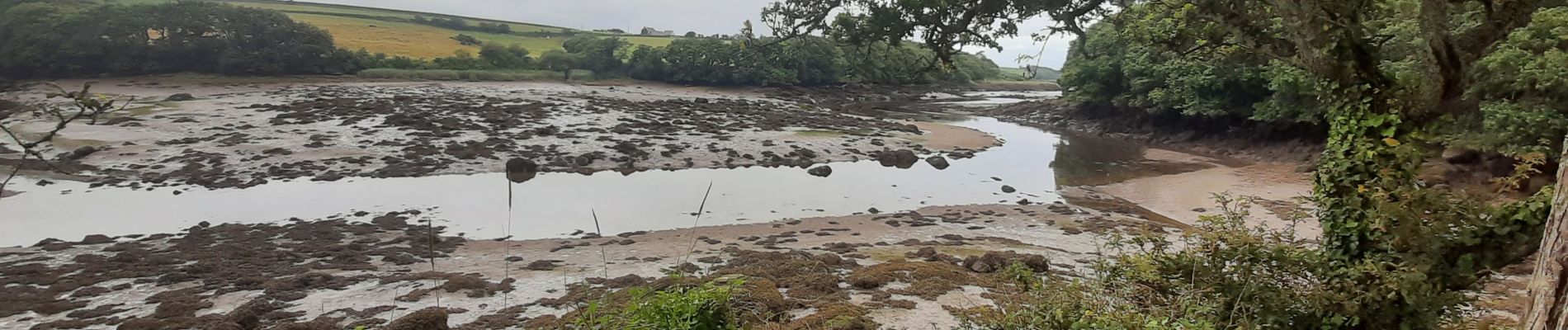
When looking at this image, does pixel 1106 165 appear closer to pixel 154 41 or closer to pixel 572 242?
pixel 572 242

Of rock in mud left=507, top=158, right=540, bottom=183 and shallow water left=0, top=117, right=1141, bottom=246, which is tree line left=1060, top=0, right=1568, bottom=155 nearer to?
shallow water left=0, top=117, right=1141, bottom=246

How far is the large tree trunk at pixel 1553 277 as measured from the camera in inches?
124

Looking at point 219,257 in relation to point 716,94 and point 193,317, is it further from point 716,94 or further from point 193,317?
point 716,94

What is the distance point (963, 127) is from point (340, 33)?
55.2 m

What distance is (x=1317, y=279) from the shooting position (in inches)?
235

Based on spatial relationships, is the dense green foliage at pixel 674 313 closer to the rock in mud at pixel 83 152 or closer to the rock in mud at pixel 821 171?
the rock in mud at pixel 821 171

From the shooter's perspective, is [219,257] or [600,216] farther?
[600,216]

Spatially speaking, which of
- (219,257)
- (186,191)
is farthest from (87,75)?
(219,257)

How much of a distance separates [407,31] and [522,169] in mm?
60377

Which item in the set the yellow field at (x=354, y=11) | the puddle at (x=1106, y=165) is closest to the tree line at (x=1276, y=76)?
the puddle at (x=1106, y=165)

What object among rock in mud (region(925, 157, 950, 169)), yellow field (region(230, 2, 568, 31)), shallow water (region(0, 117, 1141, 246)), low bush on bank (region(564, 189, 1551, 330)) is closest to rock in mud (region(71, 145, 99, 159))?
shallow water (region(0, 117, 1141, 246))

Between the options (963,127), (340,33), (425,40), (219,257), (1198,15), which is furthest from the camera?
(425,40)

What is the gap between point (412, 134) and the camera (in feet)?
97.5

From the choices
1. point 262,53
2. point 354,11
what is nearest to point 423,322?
point 262,53
